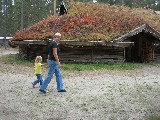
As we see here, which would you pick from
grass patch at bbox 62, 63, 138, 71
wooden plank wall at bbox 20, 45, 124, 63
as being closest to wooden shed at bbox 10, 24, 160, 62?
wooden plank wall at bbox 20, 45, 124, 63

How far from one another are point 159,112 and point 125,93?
241cm

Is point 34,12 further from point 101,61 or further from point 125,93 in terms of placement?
point 125,93

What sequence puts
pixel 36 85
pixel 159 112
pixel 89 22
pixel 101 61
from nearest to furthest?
pixel 159 112, pixel 36 85, pixel 101 61, pixel 89 22

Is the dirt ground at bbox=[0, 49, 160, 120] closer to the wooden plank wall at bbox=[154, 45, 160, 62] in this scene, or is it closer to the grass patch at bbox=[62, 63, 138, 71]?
the grass patch at bbox=[62, 63, 138, 71]

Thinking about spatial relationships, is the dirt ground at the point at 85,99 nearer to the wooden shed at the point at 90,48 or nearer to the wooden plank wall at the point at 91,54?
the wooden shed at the point at 90,48

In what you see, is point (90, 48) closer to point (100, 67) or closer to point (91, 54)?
point (91, 54)

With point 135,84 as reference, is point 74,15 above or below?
above

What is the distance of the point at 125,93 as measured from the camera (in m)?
10.5

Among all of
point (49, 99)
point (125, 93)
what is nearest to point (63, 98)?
point (49, 99)

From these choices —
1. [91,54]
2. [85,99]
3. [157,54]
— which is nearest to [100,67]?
[91,54]

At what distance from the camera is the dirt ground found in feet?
25.9

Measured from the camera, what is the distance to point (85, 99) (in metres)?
9.53

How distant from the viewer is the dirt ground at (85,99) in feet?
25.9

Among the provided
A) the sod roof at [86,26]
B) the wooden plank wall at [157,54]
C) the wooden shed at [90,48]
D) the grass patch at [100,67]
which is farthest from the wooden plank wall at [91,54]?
the wooden plank wall at [157,54]
